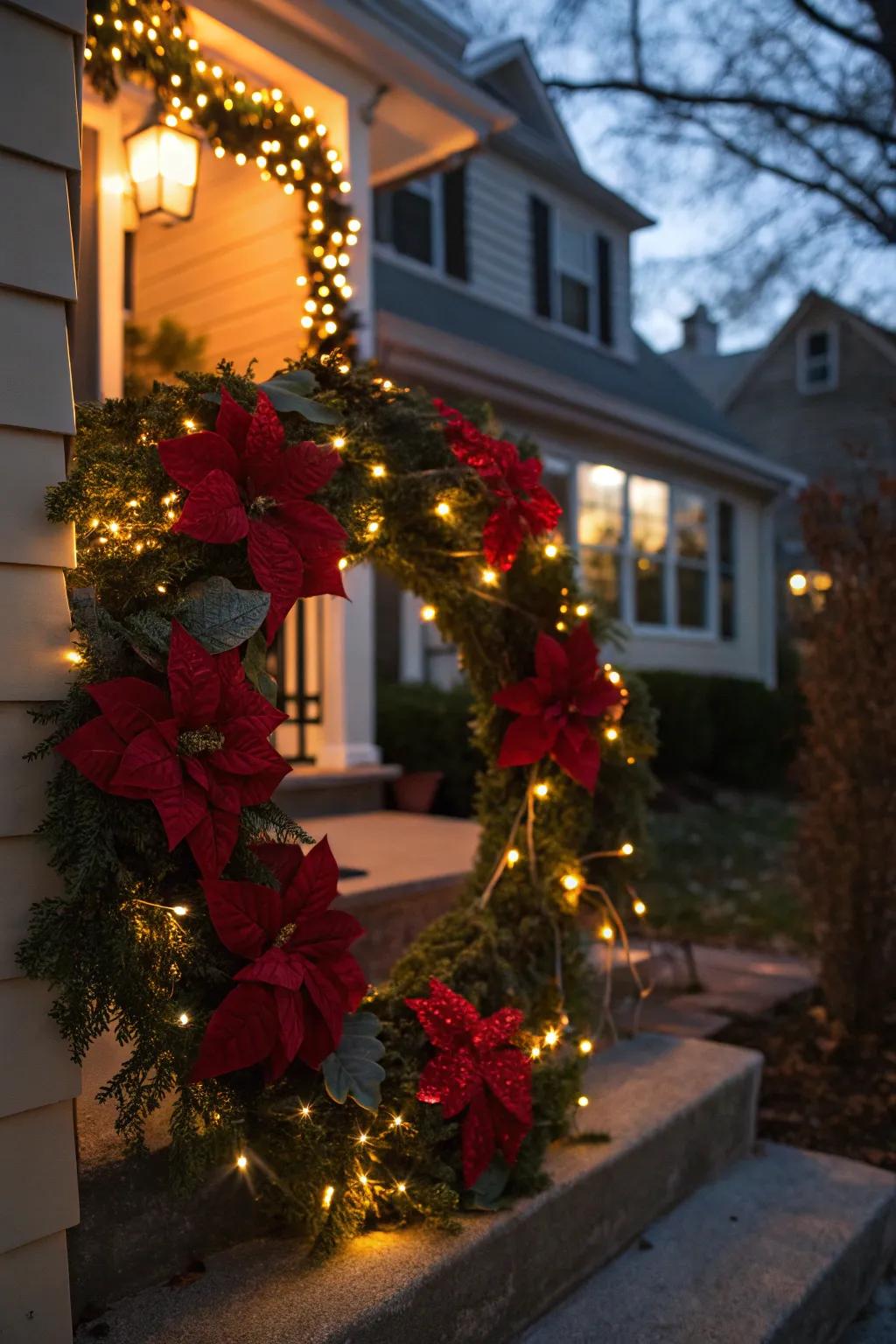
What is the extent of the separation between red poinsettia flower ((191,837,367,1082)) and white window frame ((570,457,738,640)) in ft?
26.9

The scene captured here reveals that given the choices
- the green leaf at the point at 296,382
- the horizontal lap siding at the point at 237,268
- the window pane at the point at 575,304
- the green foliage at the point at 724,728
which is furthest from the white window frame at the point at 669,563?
the green leaf at the point at 296,382

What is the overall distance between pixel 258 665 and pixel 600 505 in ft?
30.2

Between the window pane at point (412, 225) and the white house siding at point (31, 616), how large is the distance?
799 centimetres

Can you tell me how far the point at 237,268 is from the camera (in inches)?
204

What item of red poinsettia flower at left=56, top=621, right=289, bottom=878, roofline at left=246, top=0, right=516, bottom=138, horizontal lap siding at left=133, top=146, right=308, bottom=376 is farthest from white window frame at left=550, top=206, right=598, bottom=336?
red poinsettia flower at left=56, top=621, right=289, bottom=878

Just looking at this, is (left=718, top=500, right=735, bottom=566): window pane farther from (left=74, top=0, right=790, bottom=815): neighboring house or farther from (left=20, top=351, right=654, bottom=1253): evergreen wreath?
(left=20, top=351, right=654, bottom=1253): evergreen wreath

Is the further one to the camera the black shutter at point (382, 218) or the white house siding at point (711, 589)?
the white house siding at point (711, 589)

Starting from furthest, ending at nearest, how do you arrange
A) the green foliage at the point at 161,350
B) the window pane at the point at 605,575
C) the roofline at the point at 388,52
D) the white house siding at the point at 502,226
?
the window pane at the point at 605,575 → the white house siding at the point at 502,226 → the green foliage at the point at 161,350 → the roofline at the point at 388,52

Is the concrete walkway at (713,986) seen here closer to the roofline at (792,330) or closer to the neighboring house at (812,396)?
the neighboring house at (812,396)

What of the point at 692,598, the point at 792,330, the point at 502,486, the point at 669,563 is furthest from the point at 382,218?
the point at 792,330

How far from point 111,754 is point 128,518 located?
0.38 m

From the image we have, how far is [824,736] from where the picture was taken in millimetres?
3828

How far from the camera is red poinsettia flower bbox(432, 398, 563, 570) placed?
2252mm

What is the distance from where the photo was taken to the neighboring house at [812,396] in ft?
63.3
